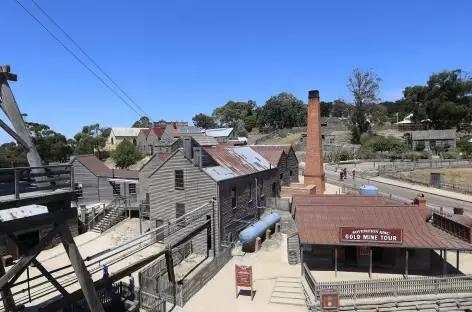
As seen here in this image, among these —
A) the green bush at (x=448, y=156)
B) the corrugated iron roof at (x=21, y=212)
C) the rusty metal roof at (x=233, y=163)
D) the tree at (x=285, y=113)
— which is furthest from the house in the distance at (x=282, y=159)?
the tree at (x=285, y=113)

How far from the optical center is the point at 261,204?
2950cm

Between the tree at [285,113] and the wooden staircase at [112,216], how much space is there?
8189 cm

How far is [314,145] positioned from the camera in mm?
36906

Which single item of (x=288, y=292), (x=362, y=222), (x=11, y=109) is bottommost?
(x=288, y=292)

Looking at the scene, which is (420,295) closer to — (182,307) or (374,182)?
(182,307)

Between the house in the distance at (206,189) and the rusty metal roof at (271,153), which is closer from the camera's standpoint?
the house in the distance at (206,189)

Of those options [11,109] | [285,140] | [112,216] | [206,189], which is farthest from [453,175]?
[11,109]

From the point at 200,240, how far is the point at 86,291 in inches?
504

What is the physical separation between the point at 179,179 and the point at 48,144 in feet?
181

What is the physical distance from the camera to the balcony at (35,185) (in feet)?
27.8

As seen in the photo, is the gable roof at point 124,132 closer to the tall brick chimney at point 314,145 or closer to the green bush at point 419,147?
the tall brick chimney at point 314,145

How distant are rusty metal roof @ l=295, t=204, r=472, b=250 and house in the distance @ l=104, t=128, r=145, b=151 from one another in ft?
242

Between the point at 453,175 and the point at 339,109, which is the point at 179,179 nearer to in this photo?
the point at 453,175

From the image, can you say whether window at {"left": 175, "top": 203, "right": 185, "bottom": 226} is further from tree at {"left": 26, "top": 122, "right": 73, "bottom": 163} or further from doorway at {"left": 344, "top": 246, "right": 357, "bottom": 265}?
tree at {"left": 26, "top": 122, "right": 73, "bottom": 163}
